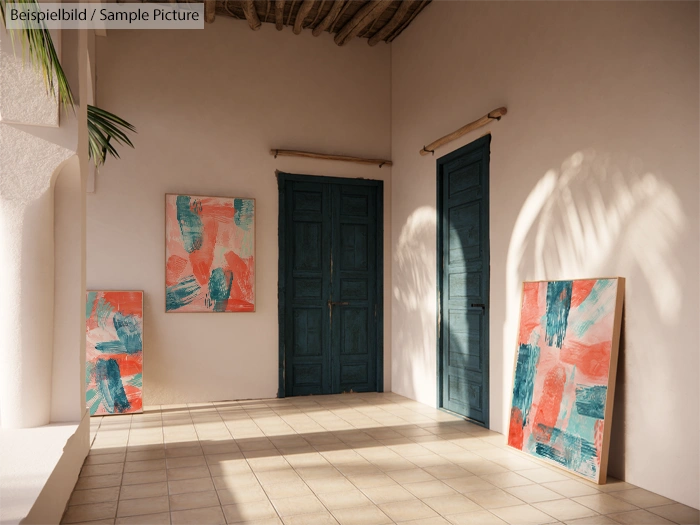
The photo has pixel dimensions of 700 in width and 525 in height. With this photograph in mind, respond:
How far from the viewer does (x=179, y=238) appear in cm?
688

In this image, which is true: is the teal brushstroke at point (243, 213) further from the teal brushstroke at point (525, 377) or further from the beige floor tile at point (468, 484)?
the beige floor tile at point (468, 484)

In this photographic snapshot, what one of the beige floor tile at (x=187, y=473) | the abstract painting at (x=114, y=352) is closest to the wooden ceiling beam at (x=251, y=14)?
the abstract painting at (x=114, y=352)

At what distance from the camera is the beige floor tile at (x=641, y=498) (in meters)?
3.59

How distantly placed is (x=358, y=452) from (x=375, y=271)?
3.30 metres

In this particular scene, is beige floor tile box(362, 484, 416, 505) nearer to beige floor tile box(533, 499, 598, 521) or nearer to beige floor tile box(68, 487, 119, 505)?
beige floor tile box(533, 499, 598, 521)

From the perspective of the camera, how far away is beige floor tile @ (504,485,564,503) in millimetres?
3697

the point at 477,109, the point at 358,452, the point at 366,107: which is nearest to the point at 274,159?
the point at 366,107

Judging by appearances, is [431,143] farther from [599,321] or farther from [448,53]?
[599,321]

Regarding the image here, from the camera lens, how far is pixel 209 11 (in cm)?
688

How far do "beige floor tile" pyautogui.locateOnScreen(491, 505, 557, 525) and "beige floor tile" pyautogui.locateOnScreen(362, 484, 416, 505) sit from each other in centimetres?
57

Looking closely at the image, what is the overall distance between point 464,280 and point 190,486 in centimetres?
337

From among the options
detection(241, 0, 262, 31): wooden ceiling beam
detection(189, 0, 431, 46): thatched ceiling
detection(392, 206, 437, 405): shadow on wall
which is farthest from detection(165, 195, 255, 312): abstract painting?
detection(189, 0, 431, 46): thatched ceiling

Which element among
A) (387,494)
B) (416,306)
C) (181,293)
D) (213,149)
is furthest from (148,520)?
(213,149)

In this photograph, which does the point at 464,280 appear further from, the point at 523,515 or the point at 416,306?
the point at 523,515
